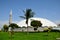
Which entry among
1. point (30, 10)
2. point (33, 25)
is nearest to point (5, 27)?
point (33, 25)

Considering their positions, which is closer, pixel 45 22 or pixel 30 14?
pixel 30 14

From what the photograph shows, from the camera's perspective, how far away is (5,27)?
93.7m

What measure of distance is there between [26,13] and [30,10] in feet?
5.07

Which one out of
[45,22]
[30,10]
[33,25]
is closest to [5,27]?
[33,25]

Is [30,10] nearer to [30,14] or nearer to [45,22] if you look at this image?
[30,14]

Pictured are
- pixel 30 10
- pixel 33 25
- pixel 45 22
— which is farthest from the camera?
pixel 45 22

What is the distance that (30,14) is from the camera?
47594 mm

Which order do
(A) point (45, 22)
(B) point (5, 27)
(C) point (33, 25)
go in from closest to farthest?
(C) point (33, 25) → (B) point (5, 27) → (A) point (45, 22)

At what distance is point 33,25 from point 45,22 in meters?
40.8

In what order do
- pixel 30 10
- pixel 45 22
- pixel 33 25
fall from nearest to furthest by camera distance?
pixel 30 10
pixel 33 25
pixel 45 22

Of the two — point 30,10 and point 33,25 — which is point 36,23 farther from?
point 30,10

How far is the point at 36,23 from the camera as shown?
292 ft

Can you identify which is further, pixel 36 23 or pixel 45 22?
pixel 45 22

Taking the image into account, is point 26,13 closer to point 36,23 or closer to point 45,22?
point 36,23
